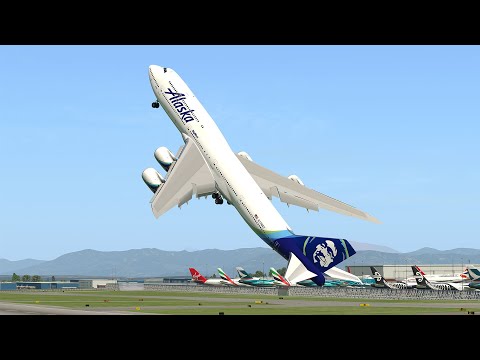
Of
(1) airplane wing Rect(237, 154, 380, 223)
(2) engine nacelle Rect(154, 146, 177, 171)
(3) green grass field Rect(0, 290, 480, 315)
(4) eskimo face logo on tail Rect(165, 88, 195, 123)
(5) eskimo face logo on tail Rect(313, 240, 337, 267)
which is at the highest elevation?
(4) eskimo face logo on tail Rect(165, 88, 195, 123)

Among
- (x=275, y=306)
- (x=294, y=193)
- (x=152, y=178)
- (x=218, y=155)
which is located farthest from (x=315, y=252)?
(x=152, y=178)

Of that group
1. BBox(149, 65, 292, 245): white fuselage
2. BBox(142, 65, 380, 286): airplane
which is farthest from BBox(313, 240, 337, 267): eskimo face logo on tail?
BBox(149, 65, 292, 245): white fuselage

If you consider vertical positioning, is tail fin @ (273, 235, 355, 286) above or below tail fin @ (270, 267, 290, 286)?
above

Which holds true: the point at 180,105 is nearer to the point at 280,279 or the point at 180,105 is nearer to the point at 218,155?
the point at 218,155

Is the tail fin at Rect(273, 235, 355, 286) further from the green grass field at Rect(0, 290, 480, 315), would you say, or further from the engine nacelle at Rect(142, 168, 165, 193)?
the engine nacelle at Rect(142, 168, 165, 193)

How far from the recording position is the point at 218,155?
268 ft

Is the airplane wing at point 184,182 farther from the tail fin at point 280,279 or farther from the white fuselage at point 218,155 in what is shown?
the tail fin at point 280,279

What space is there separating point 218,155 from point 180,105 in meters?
7.98

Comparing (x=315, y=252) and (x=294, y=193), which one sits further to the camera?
(x=294, y=193)

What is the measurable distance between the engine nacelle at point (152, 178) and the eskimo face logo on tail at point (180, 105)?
806 centimetres

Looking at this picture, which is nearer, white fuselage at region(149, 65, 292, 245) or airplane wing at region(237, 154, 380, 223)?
white fuselage at region(149, 65, 292, 245)

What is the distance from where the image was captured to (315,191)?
287 feet

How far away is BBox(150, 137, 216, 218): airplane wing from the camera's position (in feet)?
254

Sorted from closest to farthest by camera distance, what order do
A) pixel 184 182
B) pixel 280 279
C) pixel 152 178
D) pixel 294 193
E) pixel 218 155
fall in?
1. pixel 152 178
2. pixel 184 182
3. pixel 218 155
4. pixel 294 193
5. pixel 280 279
